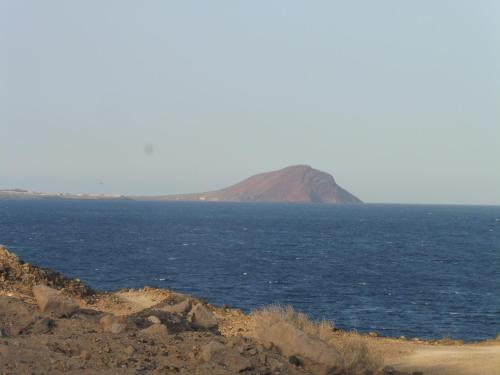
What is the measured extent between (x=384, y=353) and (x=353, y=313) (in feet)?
60.1

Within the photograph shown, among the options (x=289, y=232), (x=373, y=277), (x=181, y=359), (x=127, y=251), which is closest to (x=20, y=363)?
(x=181, y=359)

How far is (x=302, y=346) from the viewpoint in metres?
12.0

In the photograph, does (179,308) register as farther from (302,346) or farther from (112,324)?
(302,346)

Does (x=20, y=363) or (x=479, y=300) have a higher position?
(x=20, y=363)

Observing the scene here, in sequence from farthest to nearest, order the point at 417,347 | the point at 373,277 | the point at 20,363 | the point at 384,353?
the point at 373,277
the point at 417,347
the point at 384,353
the point at 20,363

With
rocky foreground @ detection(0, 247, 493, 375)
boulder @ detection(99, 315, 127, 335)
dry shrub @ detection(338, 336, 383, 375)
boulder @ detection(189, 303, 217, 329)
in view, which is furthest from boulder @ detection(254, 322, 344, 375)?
boulder @ detection(99, 315, 127, 335)

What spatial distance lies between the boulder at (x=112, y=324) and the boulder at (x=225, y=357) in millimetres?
1769

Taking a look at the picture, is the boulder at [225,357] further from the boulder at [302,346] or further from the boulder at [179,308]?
the boulder at [179,308]

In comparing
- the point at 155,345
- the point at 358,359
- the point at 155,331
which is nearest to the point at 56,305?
the point at 155,331

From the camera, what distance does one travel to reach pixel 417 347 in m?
18.9

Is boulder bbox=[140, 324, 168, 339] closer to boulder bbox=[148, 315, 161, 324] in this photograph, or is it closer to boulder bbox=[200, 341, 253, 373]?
boulder bbox=[148, 315, 161, 324]

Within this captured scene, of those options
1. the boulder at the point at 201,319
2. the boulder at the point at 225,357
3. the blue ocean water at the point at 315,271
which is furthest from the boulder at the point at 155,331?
the blue ocean water at the point at 315,271

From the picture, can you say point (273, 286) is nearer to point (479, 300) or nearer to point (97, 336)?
point (479, 300)

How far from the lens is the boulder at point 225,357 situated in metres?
10.3
